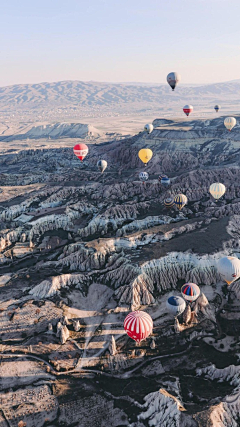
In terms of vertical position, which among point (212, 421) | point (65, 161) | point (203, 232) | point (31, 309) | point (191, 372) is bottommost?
point (191, 372)

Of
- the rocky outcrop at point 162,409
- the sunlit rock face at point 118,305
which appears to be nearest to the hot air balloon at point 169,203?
the sunlit rock face at point 118,305

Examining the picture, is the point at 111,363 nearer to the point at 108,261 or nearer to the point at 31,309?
the point at 31,309

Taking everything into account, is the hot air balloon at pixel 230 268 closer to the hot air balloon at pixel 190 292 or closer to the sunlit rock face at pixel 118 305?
the sunlit rock face at pixel 118 305

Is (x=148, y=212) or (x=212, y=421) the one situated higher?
(x=148, y=212)

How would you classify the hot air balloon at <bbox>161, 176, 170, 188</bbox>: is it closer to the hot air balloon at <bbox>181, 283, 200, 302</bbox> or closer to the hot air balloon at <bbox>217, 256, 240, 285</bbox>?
the hot air balloon at <bbox>217, 256, 240, 285</bbox>

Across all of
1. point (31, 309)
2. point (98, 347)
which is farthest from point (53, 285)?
point (98, 347)

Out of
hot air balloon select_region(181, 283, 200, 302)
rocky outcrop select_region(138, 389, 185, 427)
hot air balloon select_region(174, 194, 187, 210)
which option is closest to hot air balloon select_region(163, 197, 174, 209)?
hot air balloon select_region(174, 194, 187, 210)

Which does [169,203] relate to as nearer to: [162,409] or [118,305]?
[118,305]

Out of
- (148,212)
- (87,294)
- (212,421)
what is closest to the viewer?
(212,421)
